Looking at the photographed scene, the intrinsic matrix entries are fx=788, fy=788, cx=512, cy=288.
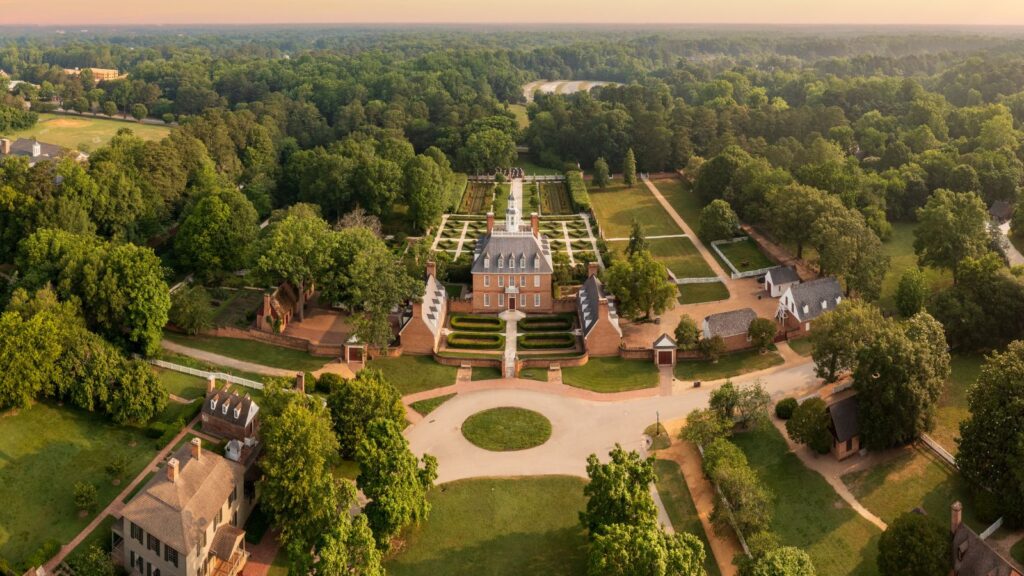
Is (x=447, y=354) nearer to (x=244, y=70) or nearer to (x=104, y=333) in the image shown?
(x=104, y=333)

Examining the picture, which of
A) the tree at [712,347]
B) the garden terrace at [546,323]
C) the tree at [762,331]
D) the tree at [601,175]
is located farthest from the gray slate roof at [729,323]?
the tree at [601,175]

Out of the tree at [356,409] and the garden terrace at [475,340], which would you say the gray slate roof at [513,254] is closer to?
the garden terrace at [475,340]

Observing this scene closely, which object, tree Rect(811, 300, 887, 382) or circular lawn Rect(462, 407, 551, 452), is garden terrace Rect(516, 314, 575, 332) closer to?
circular lawn Rect(462, 407, 551, 452)

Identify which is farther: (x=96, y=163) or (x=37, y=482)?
(x=96, y=163)

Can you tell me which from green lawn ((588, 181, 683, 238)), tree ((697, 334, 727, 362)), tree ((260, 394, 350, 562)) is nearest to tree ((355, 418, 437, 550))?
tree ((260, 394, 350, 562))

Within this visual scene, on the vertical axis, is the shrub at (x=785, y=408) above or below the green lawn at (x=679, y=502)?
above

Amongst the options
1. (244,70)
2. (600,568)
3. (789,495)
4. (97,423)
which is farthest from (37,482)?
(244,70)
